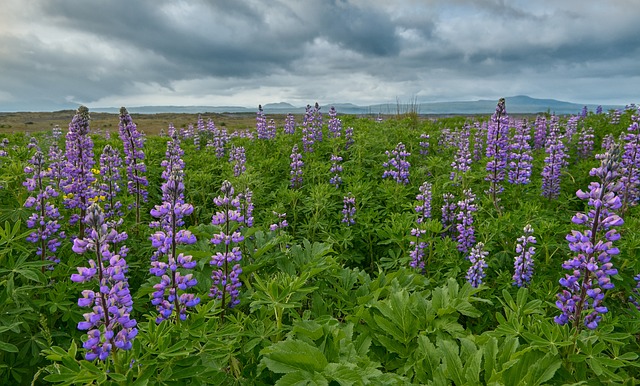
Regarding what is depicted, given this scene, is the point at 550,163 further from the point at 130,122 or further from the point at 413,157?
the point at 130,122

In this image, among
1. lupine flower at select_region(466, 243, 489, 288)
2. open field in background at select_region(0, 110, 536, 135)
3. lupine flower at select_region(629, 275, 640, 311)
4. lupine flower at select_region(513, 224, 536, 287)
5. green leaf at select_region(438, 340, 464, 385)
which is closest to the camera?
green leaf at select_region(438, 340, 464, 385)

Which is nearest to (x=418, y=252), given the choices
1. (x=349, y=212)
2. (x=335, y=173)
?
(x=349, y=212)

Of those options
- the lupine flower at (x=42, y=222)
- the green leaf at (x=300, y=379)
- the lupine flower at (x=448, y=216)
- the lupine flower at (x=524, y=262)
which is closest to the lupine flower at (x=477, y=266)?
the lupine flower at (x=524, y=262)

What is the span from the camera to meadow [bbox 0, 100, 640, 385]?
222 centimetres

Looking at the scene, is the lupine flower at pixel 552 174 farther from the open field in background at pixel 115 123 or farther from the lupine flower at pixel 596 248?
the open field in background at pixel 115 123

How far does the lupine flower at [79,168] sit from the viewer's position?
4.44 m

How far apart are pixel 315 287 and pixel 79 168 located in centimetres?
321

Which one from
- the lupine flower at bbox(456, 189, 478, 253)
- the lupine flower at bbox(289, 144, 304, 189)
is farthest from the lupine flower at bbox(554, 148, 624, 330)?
the lupine flower at bbox(289, 144, 304, 189)

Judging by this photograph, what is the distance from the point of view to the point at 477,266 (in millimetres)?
4254

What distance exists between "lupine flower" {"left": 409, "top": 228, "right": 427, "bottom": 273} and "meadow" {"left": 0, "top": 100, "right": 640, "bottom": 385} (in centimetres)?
7

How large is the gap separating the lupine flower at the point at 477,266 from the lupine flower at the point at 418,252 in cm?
63

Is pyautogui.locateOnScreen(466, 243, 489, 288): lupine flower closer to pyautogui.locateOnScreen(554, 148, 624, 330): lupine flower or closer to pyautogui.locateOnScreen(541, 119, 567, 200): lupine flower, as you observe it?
pyautogui.locateOnScreen(554, 148, 624, 330): lupine flower

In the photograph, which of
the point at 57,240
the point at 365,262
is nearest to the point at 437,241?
the point at 365,262

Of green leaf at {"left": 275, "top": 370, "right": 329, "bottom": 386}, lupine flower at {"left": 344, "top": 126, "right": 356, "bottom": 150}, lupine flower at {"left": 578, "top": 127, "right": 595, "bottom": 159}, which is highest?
lupine flower at {"left": 344, "top": 126, "right": 356, "bottom": 150}
